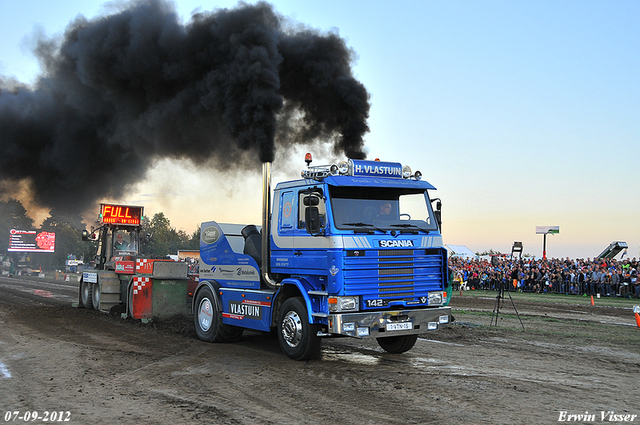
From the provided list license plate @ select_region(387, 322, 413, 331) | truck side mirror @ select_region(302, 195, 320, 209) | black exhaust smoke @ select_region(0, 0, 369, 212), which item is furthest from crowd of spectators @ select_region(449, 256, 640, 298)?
truck side mirror @ select_region(302, 195, 320, 209)

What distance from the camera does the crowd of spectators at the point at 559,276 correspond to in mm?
25500

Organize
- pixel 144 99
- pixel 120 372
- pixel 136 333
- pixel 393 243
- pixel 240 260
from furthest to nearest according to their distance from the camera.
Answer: pixel 144 99, pixel 136 333, pixel 240 260, pixel 393 243, pixel 120 372

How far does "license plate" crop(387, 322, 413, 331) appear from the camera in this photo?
7.97 meters

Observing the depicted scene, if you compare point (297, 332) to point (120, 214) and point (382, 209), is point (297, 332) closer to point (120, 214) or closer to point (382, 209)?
point (382, 209)

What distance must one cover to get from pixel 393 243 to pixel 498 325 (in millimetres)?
6772

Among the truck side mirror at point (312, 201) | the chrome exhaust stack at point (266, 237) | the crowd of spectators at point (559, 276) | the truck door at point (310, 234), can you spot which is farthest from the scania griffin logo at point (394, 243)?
the crowd of spectators at point (559, 276)

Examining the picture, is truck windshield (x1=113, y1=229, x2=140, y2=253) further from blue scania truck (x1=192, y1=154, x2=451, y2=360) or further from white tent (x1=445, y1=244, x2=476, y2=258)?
white tent (x1=445, y1=244, x2=476, y2=258)

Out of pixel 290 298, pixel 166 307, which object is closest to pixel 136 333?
pixel 166 307

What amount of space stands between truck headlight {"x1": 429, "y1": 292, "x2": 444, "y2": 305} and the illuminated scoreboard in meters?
12.1

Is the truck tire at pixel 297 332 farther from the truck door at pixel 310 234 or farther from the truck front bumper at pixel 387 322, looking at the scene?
the truck door at pixel 310 234

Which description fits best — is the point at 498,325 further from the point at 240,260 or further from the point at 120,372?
the point at 120,372

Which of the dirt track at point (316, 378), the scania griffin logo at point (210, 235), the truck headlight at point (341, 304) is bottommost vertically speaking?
the dirt track at point (316, 378)

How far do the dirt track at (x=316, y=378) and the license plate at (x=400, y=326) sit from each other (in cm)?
59

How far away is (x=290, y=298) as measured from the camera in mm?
8477
